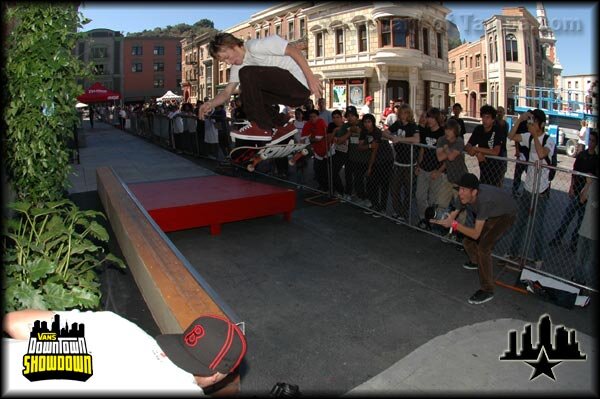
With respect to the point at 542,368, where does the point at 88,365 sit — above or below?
Answer: above

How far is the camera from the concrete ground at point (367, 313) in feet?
10.0

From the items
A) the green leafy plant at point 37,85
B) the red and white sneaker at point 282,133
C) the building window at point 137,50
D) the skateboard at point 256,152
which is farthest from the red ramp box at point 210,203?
the building window at point 137,50

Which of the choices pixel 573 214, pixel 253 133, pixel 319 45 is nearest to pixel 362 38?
pixel 319 45

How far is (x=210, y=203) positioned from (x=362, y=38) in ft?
89.0

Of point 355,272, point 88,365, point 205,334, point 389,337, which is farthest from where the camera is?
point 355,272

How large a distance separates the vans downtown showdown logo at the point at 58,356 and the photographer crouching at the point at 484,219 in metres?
3.40

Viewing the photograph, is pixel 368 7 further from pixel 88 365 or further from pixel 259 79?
pixel 88 365

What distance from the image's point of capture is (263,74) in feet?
13.6

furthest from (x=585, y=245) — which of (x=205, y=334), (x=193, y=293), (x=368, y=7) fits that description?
(x=368, y=7)

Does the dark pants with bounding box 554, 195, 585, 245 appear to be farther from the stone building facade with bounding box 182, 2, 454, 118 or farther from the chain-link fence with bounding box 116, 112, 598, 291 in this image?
the stone building facade with bounding box 182, 2, 454, 118

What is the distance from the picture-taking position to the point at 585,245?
4438 mm

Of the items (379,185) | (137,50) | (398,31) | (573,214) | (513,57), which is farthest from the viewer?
(137,50)

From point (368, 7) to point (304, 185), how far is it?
24.3m

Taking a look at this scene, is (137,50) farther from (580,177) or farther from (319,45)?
(580,177)
